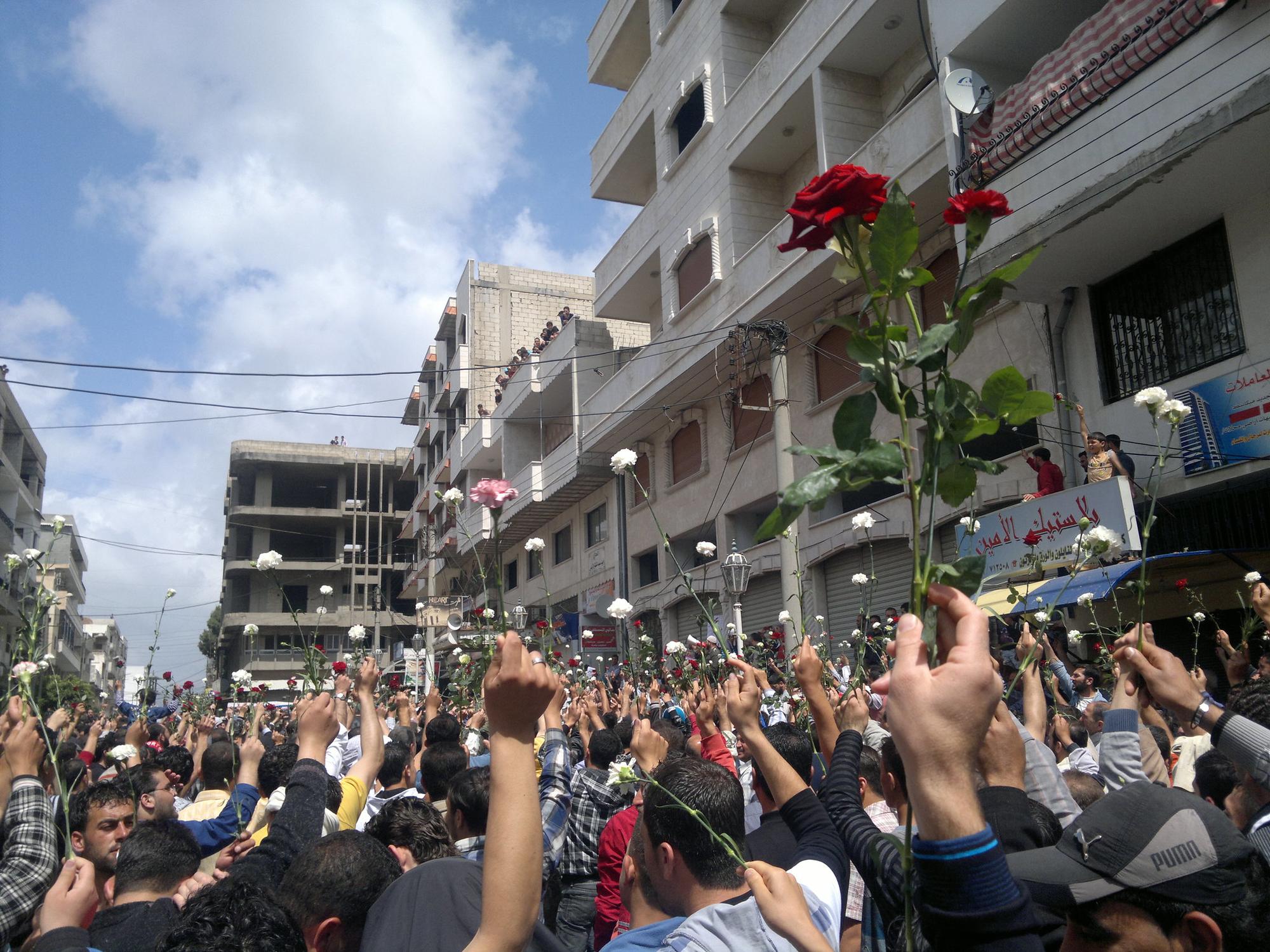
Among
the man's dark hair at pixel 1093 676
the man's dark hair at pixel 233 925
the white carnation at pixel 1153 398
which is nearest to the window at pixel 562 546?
the man's dark hair at pixel 1093 676

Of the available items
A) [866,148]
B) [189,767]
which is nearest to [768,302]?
[866,148]

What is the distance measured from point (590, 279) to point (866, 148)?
25983 mm

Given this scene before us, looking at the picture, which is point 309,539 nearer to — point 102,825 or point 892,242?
point 102,825

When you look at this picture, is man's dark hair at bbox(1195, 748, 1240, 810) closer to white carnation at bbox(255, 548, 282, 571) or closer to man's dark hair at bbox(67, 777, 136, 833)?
man's dark hair at bbox(67, 777, 136, 833)

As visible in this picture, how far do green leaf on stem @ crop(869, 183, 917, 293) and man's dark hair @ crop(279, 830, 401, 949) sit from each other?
2.11 m

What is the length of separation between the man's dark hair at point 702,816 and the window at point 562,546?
25986 millimetres

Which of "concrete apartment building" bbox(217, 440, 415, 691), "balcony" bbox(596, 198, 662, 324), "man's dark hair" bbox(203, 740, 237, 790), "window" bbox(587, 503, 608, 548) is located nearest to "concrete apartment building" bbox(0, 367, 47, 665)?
"concrete apartment building" bbox(217, 440, 415, 691)

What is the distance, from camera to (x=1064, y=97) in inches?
441

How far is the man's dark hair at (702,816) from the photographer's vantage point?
2611 mm

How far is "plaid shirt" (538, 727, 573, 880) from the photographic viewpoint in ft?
12.9

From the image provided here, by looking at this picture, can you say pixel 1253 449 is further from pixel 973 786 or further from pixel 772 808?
pixel 973 786

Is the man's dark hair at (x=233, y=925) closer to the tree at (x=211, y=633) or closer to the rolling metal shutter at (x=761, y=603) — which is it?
the rolling metal shutter at (x=761, y=603)

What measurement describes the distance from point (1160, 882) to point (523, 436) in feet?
102

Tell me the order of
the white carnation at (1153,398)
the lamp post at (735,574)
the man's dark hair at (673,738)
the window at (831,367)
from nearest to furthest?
the white carnation at (1153,398) → the man's dark hair at (673,738) → the lamp post at (735,574) → the window at (831,367)
